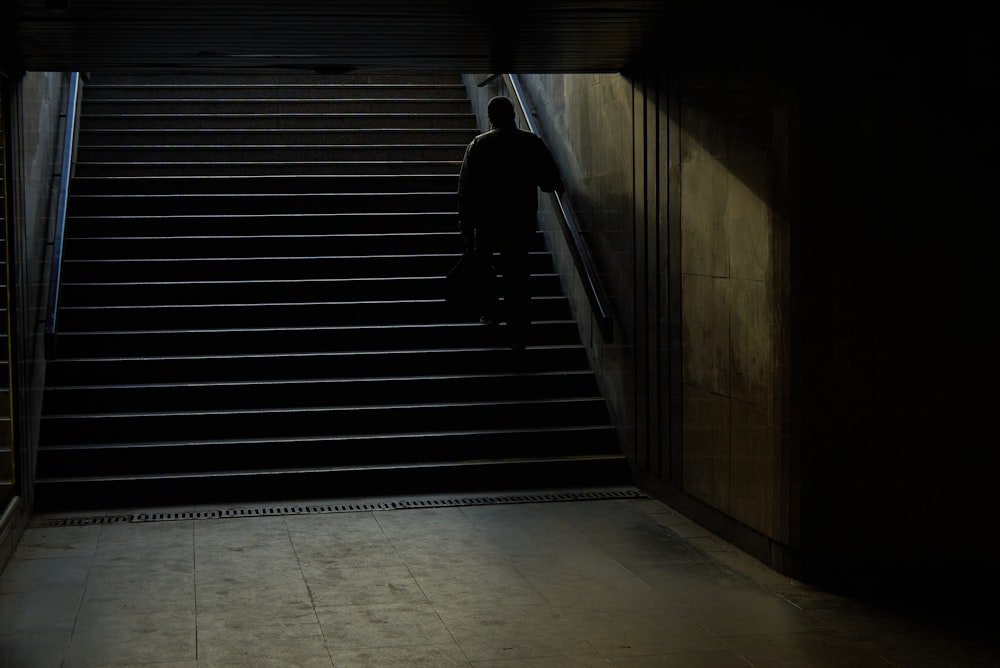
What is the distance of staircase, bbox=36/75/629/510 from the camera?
792 cm

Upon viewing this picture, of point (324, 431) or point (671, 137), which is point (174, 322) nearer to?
point (324, 431)

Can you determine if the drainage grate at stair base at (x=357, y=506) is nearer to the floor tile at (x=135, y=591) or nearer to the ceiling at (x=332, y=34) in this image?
the floor tile at (x=135, y=591)

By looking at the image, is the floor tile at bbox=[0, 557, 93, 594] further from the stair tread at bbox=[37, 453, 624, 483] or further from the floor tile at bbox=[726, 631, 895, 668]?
the floor tile at bbox=[726, 631, 895, 668]

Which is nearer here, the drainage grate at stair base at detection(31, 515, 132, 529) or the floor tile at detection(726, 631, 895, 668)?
the floor tile at detection(726, 631, 895, 668)

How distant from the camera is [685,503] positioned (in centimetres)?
724

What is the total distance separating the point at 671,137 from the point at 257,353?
3479 millimetres

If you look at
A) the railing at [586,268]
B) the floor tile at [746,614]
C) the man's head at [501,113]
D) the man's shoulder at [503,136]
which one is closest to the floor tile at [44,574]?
the floor tile at [746,614]

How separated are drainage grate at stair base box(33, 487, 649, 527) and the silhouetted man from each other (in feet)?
4.88

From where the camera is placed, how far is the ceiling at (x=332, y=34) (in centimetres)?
587

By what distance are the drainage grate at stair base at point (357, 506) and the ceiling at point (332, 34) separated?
8.51 ft

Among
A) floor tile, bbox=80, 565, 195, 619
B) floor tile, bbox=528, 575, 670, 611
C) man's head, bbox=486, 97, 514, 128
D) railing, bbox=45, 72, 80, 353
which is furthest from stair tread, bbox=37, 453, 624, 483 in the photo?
man's head, bbox=486, 97, 514, 128

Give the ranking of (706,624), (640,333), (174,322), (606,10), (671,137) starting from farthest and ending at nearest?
(174,322)
(640,333)
(671,137)
(606,10)
(706,624)

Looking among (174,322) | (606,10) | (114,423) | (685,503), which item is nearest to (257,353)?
(174,322)

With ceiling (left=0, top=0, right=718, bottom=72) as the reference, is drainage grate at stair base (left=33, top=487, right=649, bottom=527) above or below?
below
